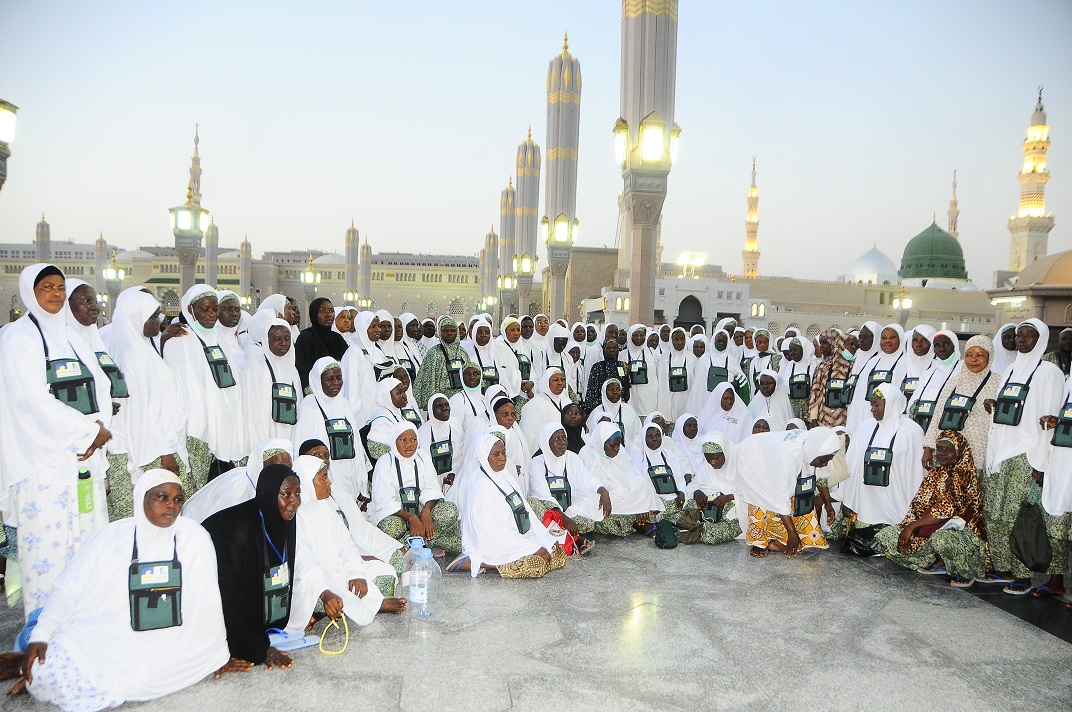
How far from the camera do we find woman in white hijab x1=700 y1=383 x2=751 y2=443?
7379 millimetres

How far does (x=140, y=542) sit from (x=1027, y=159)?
163 ft

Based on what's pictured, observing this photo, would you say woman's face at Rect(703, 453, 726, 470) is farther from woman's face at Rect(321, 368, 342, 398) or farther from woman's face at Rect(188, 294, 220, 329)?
woman's face at Rect(188, 294, 220, 329)

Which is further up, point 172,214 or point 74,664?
point 172,214

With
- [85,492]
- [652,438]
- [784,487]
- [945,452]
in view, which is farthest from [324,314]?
[945,452]

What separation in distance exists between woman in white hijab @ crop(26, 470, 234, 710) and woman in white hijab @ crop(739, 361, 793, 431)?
20.0 ft

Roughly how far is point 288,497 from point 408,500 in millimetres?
1884

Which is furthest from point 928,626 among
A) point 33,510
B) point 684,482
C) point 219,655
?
point 33,510

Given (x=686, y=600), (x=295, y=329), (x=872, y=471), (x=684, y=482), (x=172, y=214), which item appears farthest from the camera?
(x=172, y=214)

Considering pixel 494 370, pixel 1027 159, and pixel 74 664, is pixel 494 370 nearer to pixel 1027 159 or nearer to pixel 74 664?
pixel 74 664

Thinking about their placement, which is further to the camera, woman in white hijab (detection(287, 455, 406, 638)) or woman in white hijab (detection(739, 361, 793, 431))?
woman in white hijab (detection(739, 361, 793, 431))

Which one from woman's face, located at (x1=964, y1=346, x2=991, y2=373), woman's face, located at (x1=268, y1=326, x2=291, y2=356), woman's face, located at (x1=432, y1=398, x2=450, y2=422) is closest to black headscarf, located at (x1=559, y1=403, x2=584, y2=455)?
woman's face, located at (x1=432, y1=398, x2=450, y2=422)

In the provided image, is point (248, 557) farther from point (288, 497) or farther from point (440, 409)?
point (440, 409)

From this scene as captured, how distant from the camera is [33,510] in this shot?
143 inches

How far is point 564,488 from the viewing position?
5.90 m
